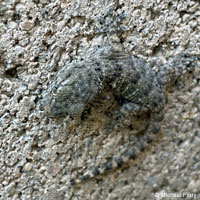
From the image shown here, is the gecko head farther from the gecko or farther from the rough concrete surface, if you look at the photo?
the rough concrete surface

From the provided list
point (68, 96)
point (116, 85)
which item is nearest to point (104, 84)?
point (116, 85)

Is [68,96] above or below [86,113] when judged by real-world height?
above

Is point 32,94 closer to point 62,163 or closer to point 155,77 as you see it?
point 62,163

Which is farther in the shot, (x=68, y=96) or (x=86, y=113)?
(x=86, y=113)

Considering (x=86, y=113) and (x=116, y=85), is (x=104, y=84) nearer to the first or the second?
(x=116, y=85)

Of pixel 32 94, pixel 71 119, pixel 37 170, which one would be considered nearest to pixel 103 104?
pixel 71 119

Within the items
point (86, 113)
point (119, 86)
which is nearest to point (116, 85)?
point (119, 86)
